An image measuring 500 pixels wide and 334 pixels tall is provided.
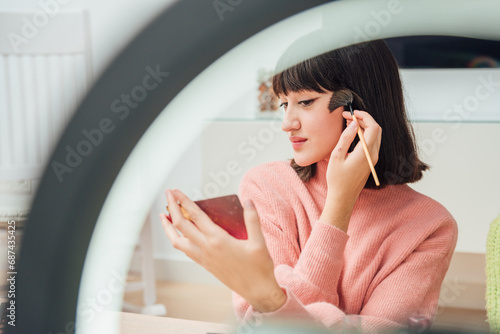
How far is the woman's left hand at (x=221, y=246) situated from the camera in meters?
0.21

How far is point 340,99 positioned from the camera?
0.46 metres

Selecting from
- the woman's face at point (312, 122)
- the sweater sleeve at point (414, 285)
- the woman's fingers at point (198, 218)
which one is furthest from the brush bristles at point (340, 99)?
the woman's fingers at point (198, 218)

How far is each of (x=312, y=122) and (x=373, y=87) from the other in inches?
2.8

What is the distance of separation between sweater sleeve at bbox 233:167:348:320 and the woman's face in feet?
0.22

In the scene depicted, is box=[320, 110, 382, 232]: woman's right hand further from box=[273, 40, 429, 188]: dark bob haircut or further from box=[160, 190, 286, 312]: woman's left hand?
box=[160, 190, 286, 312]: woman's left hand

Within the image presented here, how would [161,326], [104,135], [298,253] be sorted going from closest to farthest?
[104,135], [161,326], [298,253]

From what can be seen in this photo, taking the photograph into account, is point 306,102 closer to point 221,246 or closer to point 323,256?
point 323,256

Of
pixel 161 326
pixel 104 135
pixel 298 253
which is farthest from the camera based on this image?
pixel 298 253

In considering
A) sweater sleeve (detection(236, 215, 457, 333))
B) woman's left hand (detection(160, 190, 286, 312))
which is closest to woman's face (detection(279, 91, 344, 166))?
sweater sleeve (detection(236, 215, 457, 333))

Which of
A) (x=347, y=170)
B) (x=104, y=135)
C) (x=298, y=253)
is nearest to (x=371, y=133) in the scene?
(x=347, y=170)

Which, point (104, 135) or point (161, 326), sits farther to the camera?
point (161, 326)

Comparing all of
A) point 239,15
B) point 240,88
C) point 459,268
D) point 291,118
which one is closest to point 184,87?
point 239,15

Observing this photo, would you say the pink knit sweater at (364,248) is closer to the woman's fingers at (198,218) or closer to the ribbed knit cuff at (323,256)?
the ribbed knit cuff at (323,256)

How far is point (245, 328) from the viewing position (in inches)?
10.8
